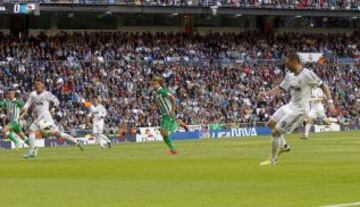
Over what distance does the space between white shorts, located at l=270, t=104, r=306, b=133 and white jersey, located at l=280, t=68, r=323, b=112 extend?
0.11 meters

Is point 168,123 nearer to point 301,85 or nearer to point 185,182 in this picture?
point 301,85

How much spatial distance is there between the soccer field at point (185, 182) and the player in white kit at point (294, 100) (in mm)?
→ 683

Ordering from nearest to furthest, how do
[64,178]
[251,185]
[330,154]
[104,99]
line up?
1. [251,185]
2. [64,178]
3. [330,154]
4. [104,99]

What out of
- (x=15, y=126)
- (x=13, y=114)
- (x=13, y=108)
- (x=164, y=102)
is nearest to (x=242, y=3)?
(x=13, y=108)

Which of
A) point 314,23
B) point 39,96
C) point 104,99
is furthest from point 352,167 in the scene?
point 314,23

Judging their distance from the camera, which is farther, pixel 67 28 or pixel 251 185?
pixel 67 28

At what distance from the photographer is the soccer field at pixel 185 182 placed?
52.5 feet

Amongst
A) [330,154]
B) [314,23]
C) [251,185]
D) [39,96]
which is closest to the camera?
[251,185]

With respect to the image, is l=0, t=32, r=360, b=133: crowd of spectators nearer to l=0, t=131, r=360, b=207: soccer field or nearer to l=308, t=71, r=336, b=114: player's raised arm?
l=0, t=131, r=360, b=207: soccer field

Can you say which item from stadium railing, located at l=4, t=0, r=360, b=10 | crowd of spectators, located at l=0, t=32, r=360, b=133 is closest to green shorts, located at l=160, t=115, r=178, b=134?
crowd of spectators, located at l=0, t=32, r=360, b=133

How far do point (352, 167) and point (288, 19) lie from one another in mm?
59582

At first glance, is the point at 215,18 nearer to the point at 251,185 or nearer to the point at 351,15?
the point at 351,15

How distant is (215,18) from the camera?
78.1 m

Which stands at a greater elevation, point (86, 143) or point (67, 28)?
point (67, 28)
